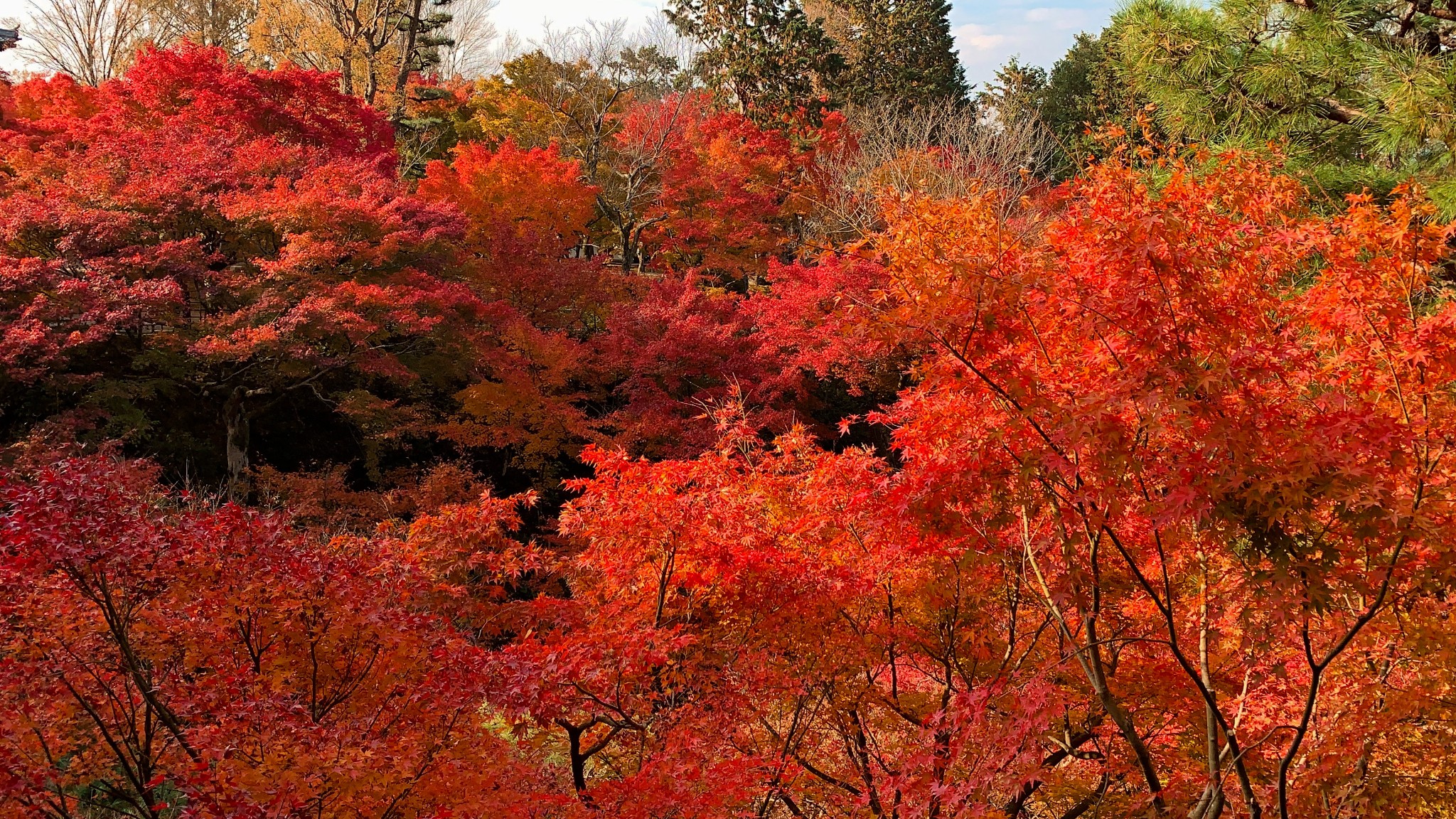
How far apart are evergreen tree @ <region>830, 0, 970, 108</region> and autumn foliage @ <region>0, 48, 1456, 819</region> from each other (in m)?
21.4

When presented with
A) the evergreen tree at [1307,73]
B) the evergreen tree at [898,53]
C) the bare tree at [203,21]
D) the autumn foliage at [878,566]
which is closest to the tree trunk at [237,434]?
the autumn foliage at [878,566]

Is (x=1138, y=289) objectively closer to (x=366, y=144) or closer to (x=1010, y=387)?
(x=1010, y=387)

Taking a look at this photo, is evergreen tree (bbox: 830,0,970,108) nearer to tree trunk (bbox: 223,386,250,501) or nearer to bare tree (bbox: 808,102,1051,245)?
bare tree (bbox: 808,102,1051,245)

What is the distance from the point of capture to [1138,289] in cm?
346

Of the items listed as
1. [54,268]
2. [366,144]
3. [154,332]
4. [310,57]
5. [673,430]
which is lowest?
[673,430]

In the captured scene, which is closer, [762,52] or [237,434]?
[237,434]

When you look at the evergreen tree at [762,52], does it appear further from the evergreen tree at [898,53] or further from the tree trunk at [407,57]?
the tree trunk at [407,57]

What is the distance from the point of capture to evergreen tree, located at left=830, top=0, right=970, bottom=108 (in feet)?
101

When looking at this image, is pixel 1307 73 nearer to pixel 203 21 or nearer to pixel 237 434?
pixel 237 434

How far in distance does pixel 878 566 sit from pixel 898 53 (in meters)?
31.8

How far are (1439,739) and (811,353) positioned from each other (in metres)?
12.5

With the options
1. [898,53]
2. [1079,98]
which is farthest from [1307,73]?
[898,53]

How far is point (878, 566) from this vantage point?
6379 mm

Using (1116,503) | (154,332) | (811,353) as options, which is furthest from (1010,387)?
(154,332)
